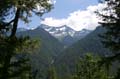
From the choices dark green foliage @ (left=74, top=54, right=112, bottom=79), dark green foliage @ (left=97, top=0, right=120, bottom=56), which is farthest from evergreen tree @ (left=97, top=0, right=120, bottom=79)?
dark green foliage @ (left=74, top=54, right=112, bottom=79)

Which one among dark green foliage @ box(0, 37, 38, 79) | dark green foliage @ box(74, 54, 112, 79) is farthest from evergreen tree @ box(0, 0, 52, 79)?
dark green foliage @ box(74, 54, 112, 79)

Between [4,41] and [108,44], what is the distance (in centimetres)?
873

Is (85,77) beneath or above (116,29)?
beneath

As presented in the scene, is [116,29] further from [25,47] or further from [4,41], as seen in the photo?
[4,41]

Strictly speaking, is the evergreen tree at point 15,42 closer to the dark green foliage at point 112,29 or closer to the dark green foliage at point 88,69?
the dark green foliage at point 112,29

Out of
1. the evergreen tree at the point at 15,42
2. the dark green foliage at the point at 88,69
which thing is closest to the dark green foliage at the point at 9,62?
the evergreen tree at the point at 15,42

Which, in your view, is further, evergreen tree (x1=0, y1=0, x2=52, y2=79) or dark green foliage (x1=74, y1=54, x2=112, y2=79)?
dark green foliage (x1=74, y1=54, x2=112, y2=79)

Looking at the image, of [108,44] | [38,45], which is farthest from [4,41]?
[108,44]

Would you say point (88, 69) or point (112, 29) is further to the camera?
point (88, 69)

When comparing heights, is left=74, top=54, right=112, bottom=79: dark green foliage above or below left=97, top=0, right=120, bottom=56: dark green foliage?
below

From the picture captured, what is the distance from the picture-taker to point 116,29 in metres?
25.1

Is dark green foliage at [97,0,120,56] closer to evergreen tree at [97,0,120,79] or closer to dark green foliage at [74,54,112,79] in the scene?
evergreen tree at [97,0,120,79]

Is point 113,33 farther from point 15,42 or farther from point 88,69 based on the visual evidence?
point 88,69

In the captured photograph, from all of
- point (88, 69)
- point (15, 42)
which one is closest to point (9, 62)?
point (15, 42)
